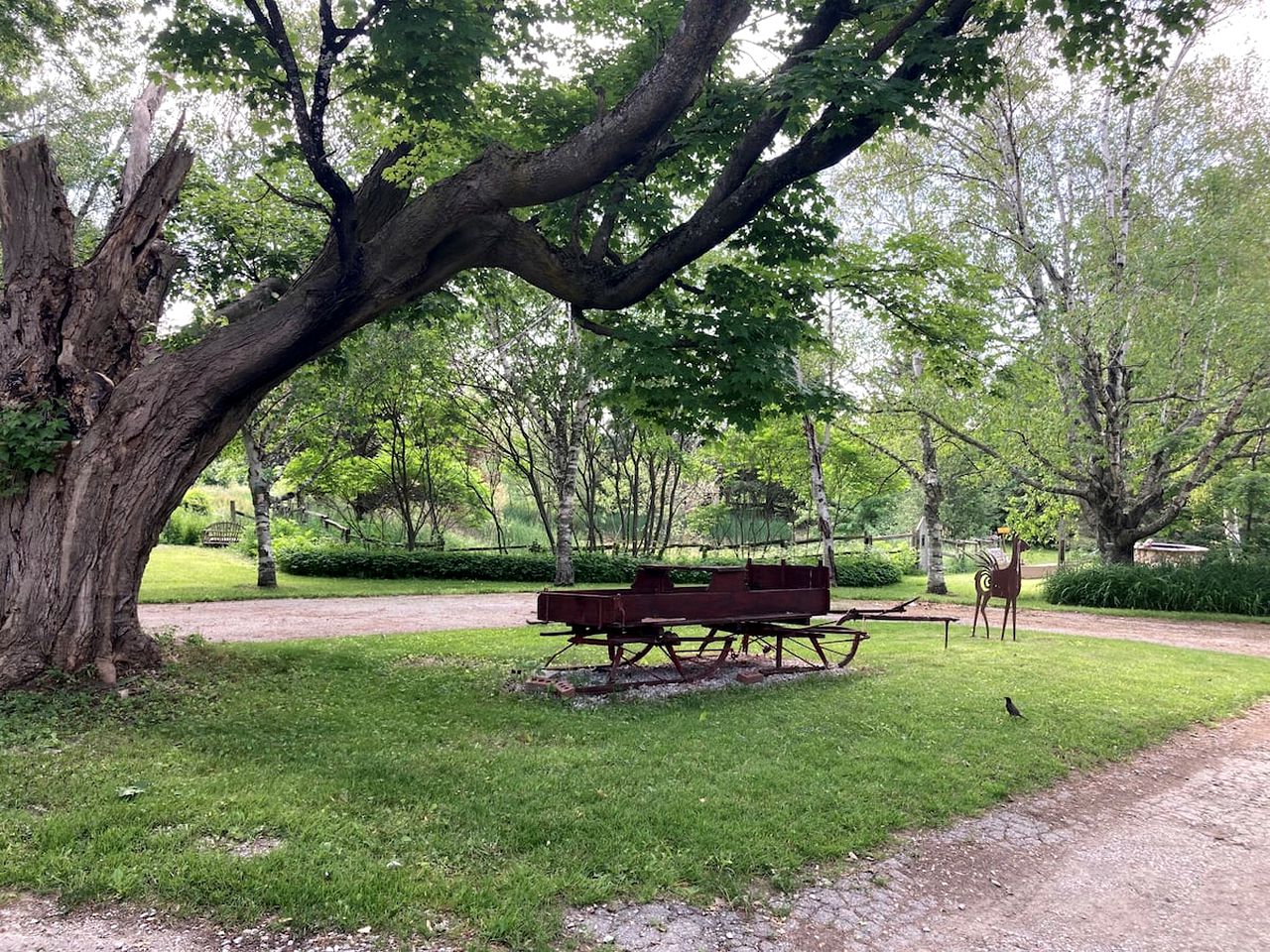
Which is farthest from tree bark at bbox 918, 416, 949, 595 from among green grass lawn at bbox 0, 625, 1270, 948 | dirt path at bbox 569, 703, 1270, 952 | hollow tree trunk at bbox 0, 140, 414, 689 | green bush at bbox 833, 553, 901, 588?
hollow tree trunk at bbox 0, 140, 414, 689

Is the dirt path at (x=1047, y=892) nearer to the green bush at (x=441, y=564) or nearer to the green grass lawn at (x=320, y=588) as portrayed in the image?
the green grass lawn at (x=320, y=588)

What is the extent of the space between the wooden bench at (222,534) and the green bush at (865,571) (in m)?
20.4

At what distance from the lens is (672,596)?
6.58 m

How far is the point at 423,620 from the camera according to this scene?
11883 mm

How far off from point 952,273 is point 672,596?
191 inches

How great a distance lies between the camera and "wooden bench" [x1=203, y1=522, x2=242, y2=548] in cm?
2652

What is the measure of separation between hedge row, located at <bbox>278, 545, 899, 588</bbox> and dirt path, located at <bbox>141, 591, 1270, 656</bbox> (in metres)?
3.24

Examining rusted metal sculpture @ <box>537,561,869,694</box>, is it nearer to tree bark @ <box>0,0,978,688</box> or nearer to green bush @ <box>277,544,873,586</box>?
tree bark @ <box>0,0,978,688</box>

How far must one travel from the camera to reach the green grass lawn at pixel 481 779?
3051mm

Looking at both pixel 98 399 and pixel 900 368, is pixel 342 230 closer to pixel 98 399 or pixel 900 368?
pixel 98 399

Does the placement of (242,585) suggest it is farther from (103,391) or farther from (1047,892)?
(1047,892)

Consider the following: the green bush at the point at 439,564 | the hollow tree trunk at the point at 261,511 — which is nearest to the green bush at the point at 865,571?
the green bush at the point at 439,564

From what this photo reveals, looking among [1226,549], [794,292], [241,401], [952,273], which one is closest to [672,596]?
[794,292]

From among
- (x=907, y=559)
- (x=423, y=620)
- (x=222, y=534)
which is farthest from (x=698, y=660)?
(x=222, y=534)
